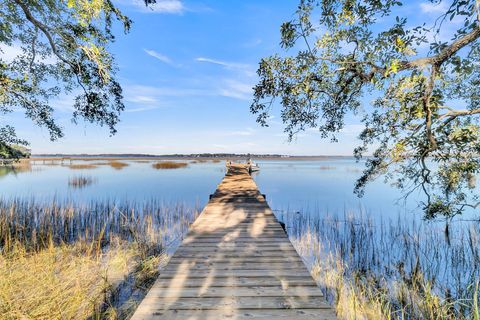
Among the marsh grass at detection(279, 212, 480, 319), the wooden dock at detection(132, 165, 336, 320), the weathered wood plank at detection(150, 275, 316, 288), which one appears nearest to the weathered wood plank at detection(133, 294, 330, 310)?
the wooden dock at detection(132, 165, 336, 320)

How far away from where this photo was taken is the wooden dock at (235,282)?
9.43 ft

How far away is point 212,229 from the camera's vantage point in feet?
20.4

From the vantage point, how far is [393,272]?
7.10 meters

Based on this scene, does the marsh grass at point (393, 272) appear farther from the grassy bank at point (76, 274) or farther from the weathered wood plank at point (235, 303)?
the grassy bank at point (76, 274)

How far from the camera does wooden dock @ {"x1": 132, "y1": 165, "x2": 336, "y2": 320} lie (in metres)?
2.87

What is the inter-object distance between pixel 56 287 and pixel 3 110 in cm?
473

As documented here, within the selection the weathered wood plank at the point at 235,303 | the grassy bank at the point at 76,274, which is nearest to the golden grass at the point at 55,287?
the grassy bank at the point at 76,274

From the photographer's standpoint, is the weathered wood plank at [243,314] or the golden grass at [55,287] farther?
the golden grass at [55,287]

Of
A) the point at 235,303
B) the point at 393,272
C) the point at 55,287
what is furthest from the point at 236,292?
the point at 393,272

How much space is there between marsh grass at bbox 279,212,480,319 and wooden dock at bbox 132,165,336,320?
1669 millimetres

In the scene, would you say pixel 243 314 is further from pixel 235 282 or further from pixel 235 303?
pixel 235 282

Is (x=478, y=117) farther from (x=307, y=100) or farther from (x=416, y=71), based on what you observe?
(x=307, y=100)

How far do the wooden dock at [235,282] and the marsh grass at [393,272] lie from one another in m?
1.67

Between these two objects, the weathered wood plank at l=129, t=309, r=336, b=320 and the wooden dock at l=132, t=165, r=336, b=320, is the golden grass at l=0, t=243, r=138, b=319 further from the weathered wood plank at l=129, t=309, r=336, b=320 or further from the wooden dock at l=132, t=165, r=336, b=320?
the weathered wood plank at l=129, t=309, r=336, b=320
